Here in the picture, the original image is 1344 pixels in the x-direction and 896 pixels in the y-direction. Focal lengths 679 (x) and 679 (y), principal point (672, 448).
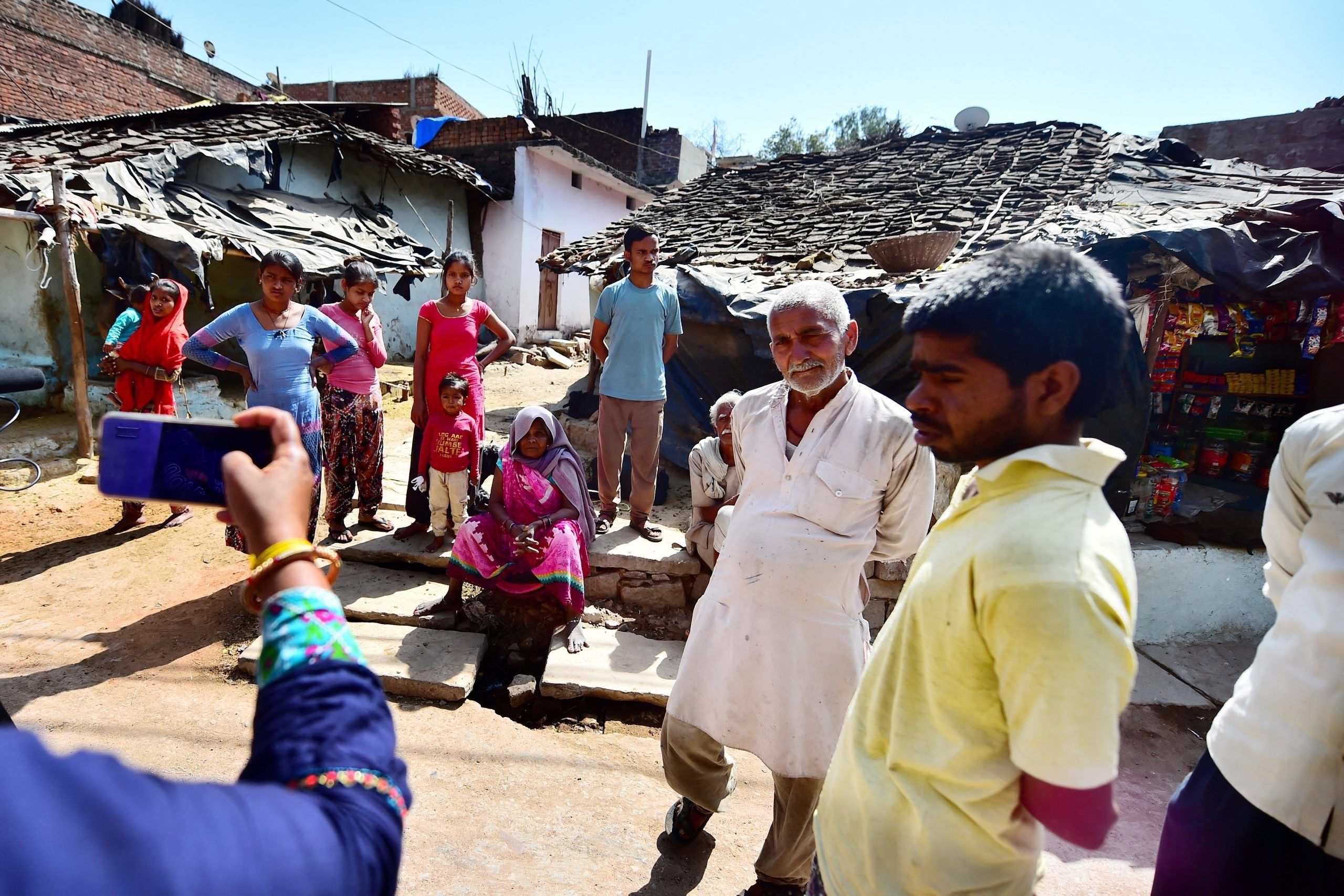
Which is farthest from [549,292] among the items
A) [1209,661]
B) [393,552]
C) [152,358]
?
[1209,661]

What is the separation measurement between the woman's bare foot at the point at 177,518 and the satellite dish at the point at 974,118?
11.4 metres

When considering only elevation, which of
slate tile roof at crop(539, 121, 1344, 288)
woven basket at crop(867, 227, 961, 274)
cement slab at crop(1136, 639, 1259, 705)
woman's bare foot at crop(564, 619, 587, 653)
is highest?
slate tile roof at crop(539, 121, 1344, 288)

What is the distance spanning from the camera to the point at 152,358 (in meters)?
5.09

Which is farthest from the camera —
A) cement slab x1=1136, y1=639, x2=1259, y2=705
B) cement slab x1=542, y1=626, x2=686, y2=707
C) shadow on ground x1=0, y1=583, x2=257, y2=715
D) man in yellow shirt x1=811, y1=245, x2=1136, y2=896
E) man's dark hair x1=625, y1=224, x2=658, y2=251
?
man's dark hair x1=625, y1=224, x2=658, y2=251

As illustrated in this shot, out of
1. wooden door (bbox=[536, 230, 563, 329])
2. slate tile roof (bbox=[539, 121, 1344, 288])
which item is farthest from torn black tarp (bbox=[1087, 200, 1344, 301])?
wooden door (bbox=[536, 230, 563, 329])

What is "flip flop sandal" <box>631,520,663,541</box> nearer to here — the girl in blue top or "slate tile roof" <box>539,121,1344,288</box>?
the girl in blue top

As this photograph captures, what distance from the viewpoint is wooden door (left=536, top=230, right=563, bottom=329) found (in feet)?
52.4

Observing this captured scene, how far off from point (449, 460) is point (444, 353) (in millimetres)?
746

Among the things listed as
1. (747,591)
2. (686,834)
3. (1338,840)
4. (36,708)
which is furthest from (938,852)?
(36,708)

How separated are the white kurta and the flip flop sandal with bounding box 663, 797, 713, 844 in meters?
0.56

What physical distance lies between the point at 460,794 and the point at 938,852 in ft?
7.60

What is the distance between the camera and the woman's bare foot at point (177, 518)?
529cm

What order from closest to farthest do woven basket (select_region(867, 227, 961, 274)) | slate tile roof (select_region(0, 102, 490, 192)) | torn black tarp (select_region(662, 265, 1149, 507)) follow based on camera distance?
torn black tarp (select_region(662, 265, 1149, 507)) < woven basket (select_region(867, 227, 961, 274)) < slate tile roof (select_region(0, 102, 490, 192))

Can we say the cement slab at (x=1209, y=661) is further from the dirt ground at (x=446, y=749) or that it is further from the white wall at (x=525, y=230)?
the white wall at (x=525, y=230)
